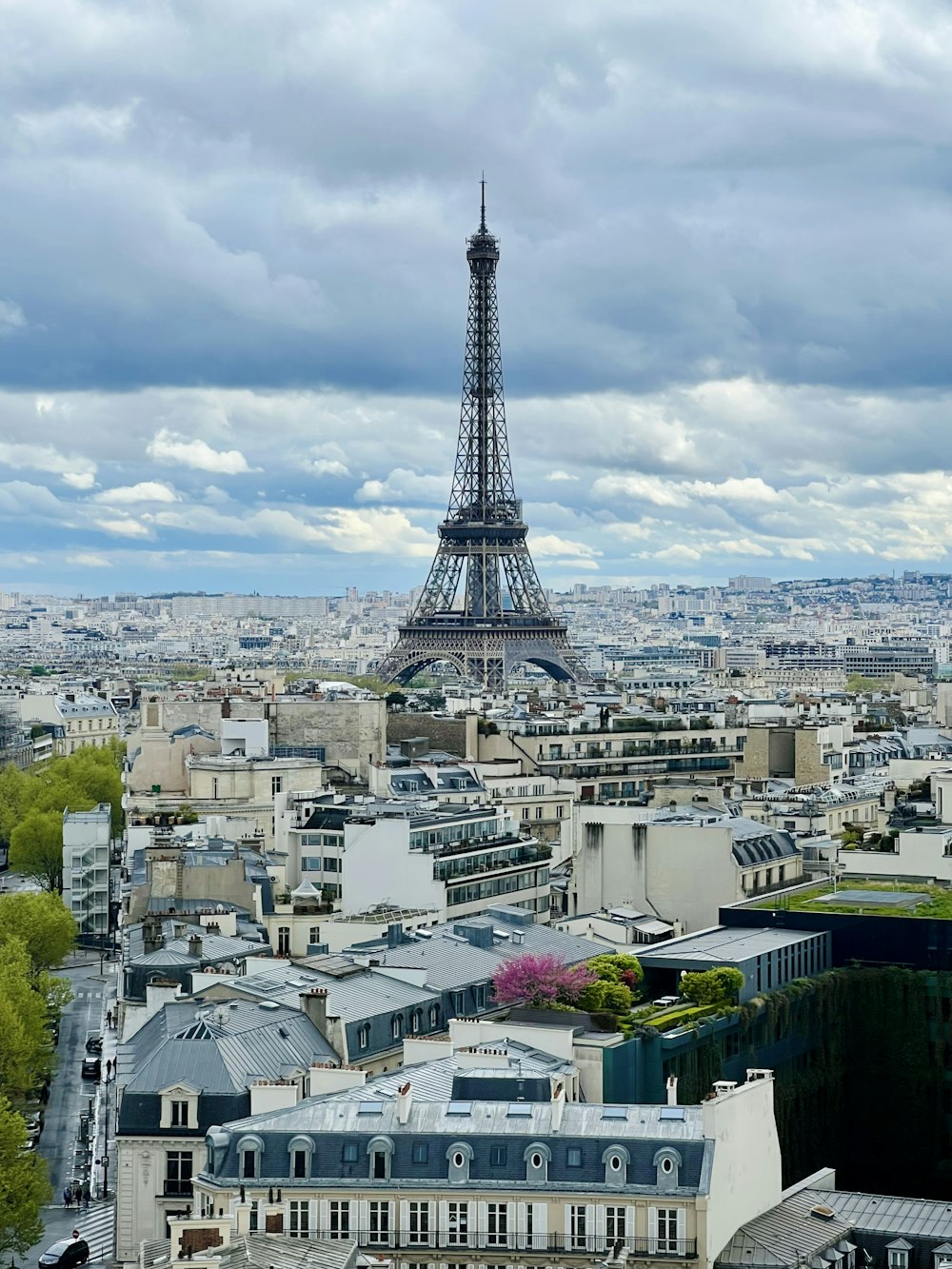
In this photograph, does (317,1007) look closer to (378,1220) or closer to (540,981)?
(540,981)

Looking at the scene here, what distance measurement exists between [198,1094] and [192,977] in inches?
327

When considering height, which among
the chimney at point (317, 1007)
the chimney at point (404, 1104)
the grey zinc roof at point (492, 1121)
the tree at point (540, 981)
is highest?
the tree at point (540, 981)

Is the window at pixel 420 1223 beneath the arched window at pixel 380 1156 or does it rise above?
beneath

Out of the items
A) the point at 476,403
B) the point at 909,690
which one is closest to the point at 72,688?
the point at 476,403

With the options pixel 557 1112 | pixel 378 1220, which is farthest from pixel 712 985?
pixel 378 1220

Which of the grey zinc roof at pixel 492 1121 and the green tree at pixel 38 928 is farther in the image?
the green tree at pixel 38 928

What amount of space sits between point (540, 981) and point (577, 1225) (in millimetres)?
10929

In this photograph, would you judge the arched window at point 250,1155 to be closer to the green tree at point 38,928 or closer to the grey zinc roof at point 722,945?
the grey zinc roof at point 722,945

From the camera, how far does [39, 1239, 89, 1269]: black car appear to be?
48500 mm

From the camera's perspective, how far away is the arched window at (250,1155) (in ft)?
126

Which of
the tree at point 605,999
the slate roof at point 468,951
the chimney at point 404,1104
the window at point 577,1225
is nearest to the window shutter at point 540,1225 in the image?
the window at point 577,1225

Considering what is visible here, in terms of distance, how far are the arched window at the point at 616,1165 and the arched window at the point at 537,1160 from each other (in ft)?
2.88

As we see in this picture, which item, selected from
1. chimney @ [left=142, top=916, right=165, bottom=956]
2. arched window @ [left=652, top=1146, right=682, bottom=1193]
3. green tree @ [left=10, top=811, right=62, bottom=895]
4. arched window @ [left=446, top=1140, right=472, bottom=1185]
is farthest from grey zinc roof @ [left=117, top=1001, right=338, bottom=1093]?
green tree @ [left=10, top=811, right=62, bottom=895]

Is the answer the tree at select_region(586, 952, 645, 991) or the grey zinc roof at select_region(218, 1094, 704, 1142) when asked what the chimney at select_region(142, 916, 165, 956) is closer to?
the tree at select_region(586, 952, 645, 991)
